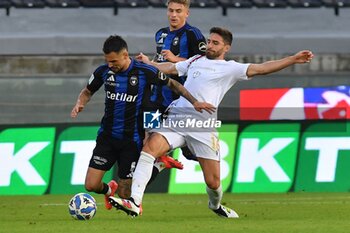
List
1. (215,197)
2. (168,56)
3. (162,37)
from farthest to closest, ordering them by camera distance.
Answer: (162,37), (168,56), (215,197)

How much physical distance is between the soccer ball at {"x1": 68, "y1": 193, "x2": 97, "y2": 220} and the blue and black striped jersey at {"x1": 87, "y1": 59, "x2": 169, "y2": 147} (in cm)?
92

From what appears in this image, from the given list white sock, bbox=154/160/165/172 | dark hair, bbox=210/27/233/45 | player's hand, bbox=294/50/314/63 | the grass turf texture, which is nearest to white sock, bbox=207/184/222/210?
the grass turf texture

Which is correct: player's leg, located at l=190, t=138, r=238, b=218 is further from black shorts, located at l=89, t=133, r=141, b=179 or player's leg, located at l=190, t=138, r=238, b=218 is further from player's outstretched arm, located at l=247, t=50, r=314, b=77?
player's outstretched arm, located at l=247, t=50, r=314, b=77

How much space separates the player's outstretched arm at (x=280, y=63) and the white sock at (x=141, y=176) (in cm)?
138

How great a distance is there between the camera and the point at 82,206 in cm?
1074

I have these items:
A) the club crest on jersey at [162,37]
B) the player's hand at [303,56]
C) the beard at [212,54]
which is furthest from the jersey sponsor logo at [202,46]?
the player's hand at [303,56]

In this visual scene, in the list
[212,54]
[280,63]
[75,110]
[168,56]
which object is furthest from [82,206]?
[280,63]

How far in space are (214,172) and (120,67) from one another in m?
1.48

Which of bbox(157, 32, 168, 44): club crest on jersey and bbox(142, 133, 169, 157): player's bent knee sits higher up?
bbox(157, 32, 168, 44): club crest on jersey

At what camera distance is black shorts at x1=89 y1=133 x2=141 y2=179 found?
1141 cm

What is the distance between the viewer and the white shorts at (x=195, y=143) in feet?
36.1

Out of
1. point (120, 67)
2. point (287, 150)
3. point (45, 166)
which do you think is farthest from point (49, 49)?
point (120, 67)

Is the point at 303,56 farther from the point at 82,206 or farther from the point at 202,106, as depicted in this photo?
the point at 82,206

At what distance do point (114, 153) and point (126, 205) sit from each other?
1428 millimetres
